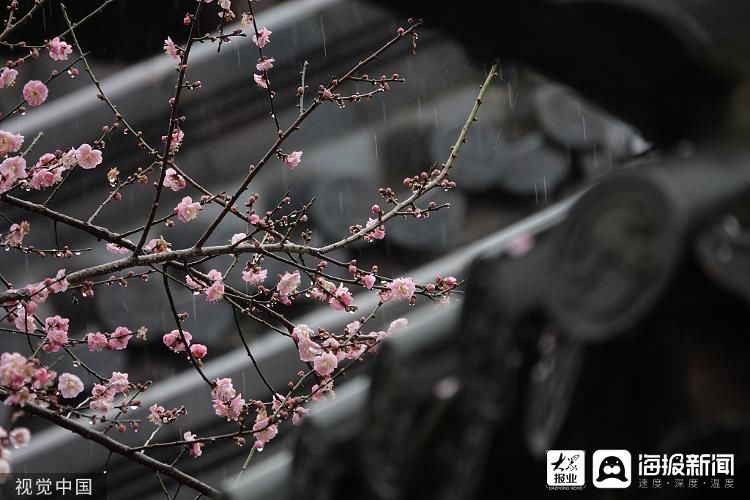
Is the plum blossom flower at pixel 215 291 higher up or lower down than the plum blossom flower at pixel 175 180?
lower down

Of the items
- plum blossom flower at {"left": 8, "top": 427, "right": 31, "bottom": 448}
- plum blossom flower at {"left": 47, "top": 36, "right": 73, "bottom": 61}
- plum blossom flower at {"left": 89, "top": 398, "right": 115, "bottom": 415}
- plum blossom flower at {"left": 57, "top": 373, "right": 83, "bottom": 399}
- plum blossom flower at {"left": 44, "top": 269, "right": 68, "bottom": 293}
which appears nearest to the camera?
plum blossom flower at {"left": 44, "top": 269, "right": 68, "bottom": 293}

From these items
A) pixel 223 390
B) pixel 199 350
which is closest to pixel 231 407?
pixel 223 390

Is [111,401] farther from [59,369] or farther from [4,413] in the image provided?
[59,369]

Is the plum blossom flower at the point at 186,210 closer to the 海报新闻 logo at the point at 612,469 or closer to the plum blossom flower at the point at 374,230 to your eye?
A: the plum blossom flower at the point at 374,230

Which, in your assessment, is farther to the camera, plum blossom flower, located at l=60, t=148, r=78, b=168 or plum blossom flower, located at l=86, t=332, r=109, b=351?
plum blossom flower, located at l=86, t=332, r=109, b=351

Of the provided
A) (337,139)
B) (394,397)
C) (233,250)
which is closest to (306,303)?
(337,139)

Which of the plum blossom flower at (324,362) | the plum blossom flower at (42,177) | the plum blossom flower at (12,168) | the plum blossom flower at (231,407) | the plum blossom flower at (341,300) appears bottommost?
the plum blossom flower at (231,407)

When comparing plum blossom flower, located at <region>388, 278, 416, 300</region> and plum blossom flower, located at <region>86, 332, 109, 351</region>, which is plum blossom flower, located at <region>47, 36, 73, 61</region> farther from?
plum blossom flower, located at <region>388, 278, 416, 300</region>

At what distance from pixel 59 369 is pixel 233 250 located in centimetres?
456

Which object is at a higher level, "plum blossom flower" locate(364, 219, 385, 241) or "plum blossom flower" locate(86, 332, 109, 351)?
"plum blossom flower" locate(364, 219, 385, 241)

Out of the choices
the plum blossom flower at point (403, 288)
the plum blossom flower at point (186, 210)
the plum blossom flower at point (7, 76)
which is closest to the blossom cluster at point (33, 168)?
the plum blossom flower at point (7, 76)

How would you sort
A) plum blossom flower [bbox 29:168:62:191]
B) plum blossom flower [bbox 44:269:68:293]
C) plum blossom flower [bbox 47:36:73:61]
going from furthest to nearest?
plum blossom flower [bbox 47:36:73:61] → plum blossom flower [bbox 29:168:62:191] → plum blossom flower [bbox 44:269:68:293]

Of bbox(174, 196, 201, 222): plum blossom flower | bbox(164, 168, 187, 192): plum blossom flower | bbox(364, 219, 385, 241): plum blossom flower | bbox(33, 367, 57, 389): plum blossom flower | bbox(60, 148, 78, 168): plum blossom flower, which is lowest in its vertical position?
bbox(33, 367, 57, 389): plum blossom flower

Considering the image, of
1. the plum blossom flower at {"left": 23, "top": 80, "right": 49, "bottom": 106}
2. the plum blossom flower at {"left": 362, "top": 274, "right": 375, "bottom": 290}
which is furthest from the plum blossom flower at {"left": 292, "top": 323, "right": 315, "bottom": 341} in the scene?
the plum blossom flower at {"left": 23, "top": 80, "right": 49, "bottom": 106}
